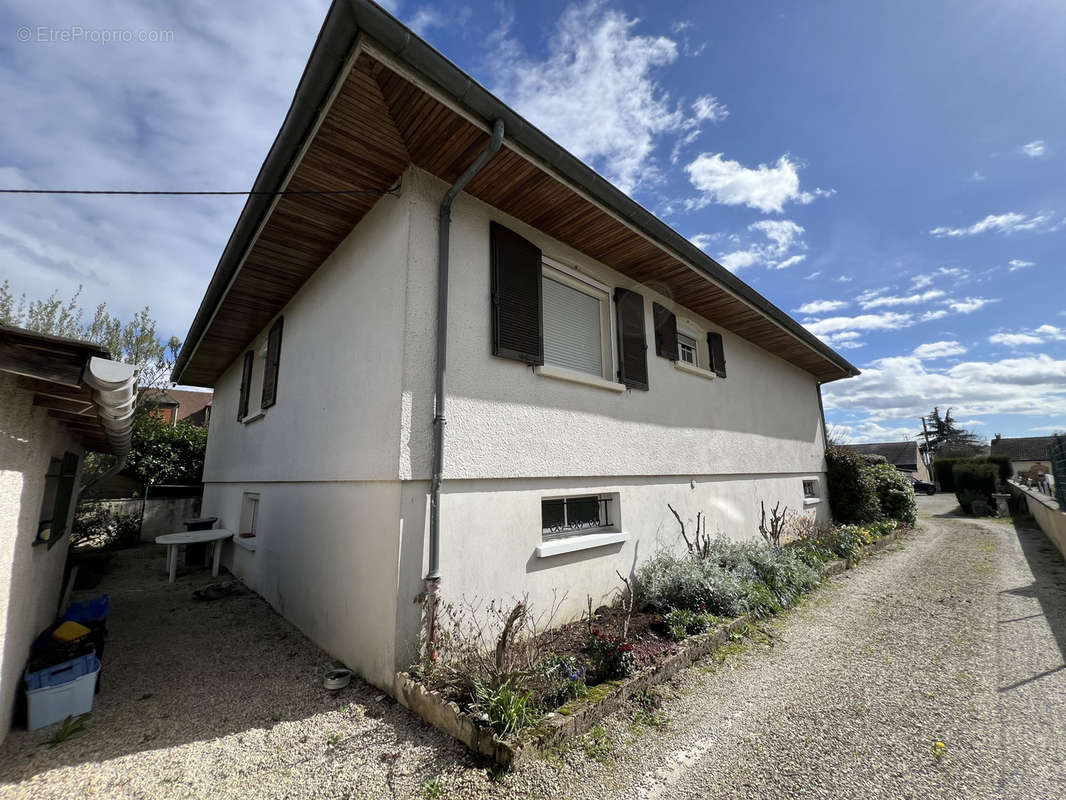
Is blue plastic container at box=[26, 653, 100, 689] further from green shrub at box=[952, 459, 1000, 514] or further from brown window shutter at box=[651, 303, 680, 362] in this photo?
green shrub at box=[952, 459, 1000, 514]

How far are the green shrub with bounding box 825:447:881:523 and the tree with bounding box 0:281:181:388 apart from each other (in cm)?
1848

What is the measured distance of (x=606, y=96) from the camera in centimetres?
495

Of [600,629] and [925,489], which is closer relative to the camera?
[600,629]

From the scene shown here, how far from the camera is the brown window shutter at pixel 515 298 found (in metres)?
4.45

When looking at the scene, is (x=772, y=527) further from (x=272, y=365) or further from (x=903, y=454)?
(x=903, y=454)

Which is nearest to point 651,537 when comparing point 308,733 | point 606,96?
point 308,733

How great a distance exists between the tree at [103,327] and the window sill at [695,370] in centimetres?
1403

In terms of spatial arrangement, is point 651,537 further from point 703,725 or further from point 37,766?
point 37,766

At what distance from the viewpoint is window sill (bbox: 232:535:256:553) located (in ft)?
22.4

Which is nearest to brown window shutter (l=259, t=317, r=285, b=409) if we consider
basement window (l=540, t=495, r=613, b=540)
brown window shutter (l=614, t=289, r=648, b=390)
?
basement window (l=540, t=495, r=613, b=540)

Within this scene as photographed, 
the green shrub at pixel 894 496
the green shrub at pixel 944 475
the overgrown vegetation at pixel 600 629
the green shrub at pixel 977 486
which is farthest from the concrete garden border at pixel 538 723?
the green shrub at pixel 944 475

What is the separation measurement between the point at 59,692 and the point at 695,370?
305 inches

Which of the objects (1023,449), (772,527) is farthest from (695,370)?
(1023,449)

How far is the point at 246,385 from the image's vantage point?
29.2ft
